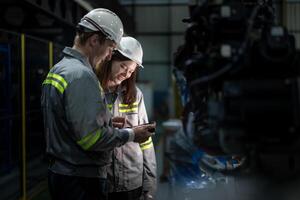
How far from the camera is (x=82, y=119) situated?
6.12ft

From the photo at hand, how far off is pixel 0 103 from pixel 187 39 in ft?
14.1

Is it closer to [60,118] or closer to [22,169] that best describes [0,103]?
[22,169]

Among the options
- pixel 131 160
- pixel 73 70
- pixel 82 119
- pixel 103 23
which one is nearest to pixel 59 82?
pixel 73 70

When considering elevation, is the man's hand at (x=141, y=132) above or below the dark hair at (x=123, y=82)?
below

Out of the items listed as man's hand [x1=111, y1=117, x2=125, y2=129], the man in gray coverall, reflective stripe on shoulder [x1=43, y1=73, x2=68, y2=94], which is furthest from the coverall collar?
man's hand [x1=111, y1=117, x2=125, y2=129]

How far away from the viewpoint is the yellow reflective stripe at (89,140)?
1892mm

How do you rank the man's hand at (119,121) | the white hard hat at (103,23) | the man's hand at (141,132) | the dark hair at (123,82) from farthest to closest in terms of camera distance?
the dark hair at (123,82)
the man's hand at (119,121)
the man's hand at (141,132)
the white hard hat at (103,23)

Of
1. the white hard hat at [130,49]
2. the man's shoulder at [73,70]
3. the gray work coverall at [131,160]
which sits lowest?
the gray work coverall at [131,160]

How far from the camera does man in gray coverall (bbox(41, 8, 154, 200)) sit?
1880 mm

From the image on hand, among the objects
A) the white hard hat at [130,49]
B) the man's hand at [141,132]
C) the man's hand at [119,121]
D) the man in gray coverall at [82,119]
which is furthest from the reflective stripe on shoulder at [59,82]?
the white hard hat at [130,49]

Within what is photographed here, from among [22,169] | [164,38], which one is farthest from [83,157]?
[164,38]

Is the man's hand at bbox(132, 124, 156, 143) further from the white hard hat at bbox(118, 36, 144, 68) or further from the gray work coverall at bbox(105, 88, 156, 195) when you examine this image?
the white hard hat at bbox(118, 36, 144, 68)

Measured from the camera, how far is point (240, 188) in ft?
5.08

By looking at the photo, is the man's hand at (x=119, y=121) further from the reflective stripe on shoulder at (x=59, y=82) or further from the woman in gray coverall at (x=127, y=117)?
the reflective stripe on shoulder at (x=59, y=82)
